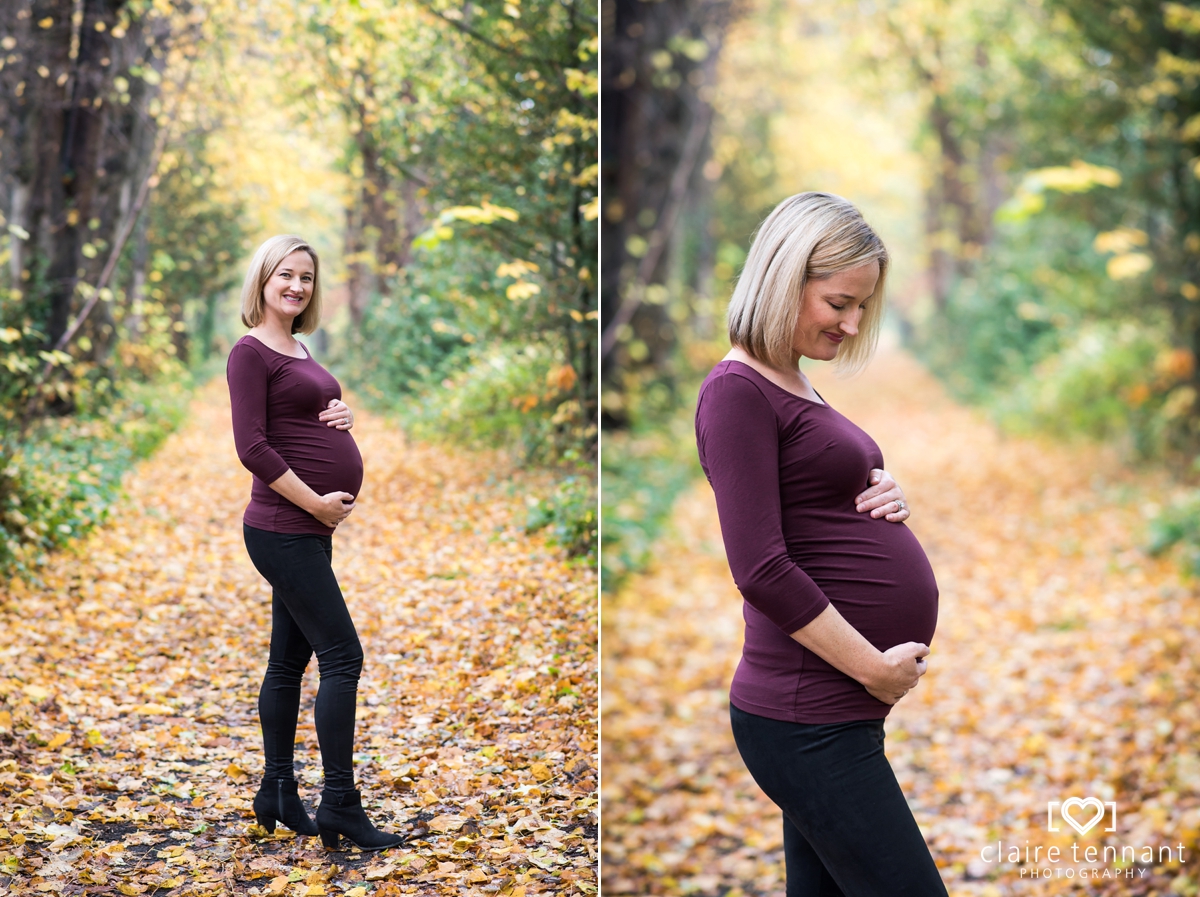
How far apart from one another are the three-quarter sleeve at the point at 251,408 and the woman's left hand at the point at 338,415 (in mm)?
143

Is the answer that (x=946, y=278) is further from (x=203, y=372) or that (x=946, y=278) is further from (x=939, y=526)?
(x=203, y=372)

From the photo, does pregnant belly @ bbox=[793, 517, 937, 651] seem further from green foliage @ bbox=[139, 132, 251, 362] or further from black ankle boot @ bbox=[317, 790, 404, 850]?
green foliage @ bbox=[139, 132, 251, 362]

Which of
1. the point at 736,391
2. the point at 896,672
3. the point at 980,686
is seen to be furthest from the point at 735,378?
the point at 980,686

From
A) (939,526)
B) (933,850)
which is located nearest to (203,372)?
(933,850)

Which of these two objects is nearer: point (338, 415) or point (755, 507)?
point (755, 507)

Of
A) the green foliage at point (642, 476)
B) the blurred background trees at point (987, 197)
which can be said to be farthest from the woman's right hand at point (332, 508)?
the blurred background trees at point (987, 197)

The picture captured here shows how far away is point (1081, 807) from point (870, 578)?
2.92 m

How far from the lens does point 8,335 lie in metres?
2.33

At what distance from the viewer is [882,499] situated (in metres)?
1.57

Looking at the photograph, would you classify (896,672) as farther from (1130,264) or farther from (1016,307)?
(1016,307)

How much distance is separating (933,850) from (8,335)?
3.38 meters

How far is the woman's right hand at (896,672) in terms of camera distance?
1492mm

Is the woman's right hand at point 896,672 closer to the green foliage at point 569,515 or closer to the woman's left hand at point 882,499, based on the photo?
Result: the woman's left hand at point 882,499

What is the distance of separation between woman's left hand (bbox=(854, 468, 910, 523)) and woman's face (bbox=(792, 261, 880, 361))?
0.73 ft
